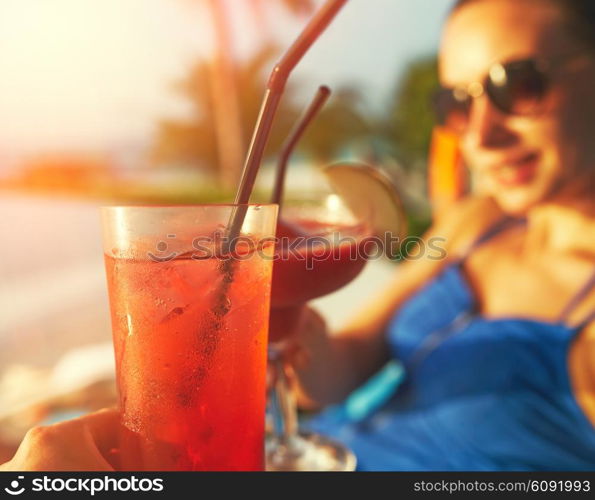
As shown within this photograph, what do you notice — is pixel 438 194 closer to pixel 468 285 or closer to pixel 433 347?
pixel 468 285

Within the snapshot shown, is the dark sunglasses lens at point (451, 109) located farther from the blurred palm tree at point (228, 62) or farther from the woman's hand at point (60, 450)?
the blurred palm tree at point (228, 62)

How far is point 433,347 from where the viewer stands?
2.00 metres

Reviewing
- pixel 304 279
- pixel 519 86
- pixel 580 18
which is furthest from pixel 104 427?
pixel 580 18

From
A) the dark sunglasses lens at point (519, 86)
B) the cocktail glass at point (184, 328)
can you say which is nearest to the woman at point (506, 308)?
the dark sunglasses lens at point (519, 86)

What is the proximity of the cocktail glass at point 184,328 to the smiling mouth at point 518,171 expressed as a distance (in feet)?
4.08

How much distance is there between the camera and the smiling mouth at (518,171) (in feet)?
6.03

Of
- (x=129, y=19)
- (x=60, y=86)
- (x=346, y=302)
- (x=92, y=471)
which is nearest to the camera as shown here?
(x=92, y=471)

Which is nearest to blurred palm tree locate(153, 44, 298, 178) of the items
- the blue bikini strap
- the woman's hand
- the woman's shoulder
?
the woman's shoulder

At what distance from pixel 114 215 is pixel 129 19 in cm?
1063

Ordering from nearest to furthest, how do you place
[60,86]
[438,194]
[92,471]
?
[92,471] < [438,194] < [60,86]

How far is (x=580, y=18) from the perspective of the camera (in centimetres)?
184

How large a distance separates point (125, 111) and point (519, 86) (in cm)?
1442

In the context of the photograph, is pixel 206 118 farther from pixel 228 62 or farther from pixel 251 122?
pixel 228 62

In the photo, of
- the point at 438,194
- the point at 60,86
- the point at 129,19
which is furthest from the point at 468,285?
the point at 60,86
